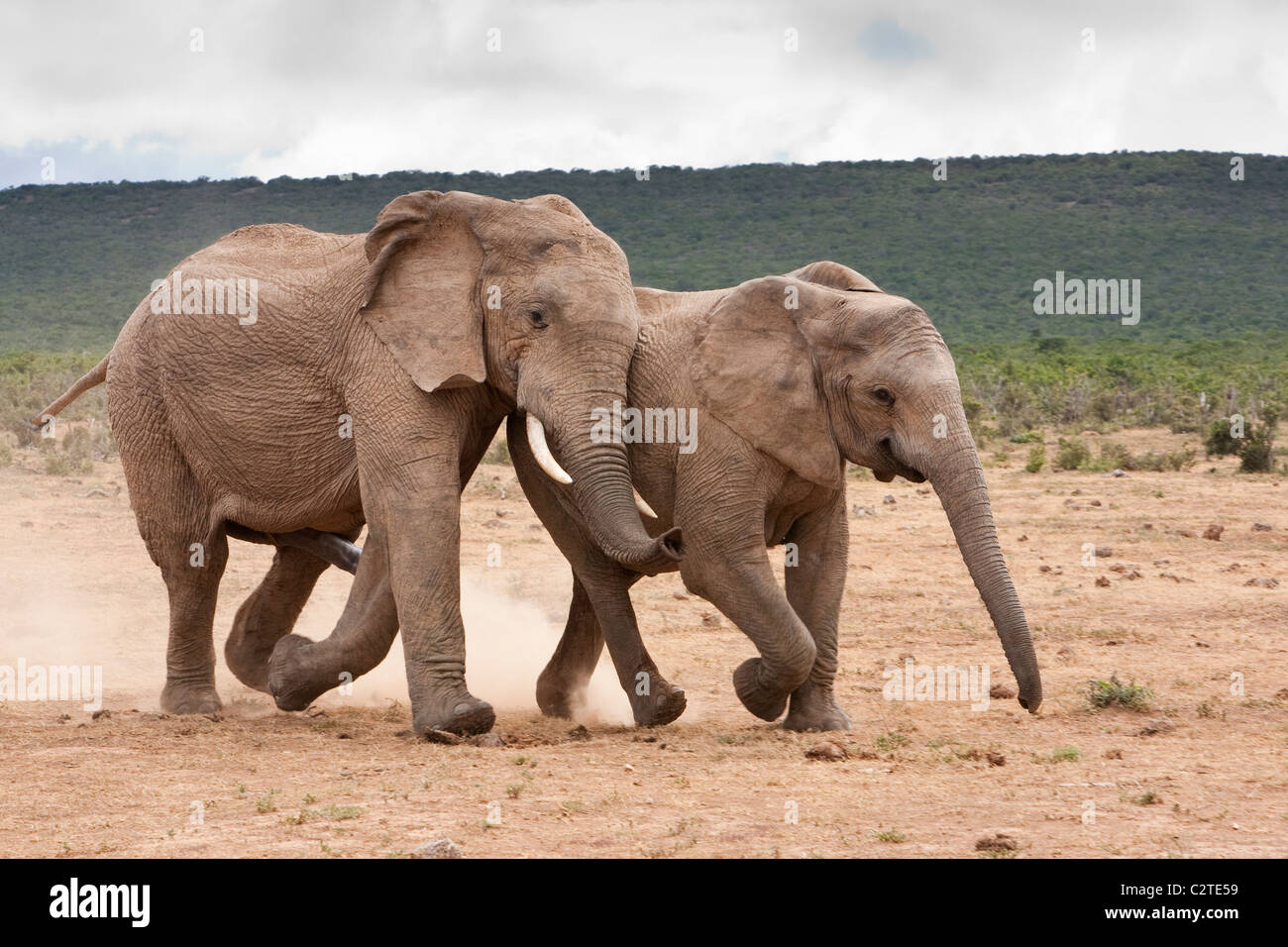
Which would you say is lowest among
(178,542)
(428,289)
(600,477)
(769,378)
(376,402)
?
(178,542)

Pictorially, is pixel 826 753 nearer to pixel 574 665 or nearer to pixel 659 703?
pixel 659 703

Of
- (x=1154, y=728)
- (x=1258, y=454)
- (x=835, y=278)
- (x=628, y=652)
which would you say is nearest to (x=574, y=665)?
(x=628, y=652)

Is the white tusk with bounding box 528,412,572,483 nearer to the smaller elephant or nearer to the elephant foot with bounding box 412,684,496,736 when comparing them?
the smaller elephant

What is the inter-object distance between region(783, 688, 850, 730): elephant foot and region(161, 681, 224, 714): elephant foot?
3.18 m

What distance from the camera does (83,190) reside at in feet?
265

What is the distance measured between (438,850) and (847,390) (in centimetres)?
337

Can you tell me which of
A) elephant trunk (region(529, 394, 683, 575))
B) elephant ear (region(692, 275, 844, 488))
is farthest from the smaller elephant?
elephant trunk (region(529, 394, 683, 575))

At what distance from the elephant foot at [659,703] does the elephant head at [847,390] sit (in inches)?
50.1

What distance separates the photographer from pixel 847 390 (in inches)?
309

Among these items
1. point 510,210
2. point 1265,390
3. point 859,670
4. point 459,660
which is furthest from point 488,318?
point 1265,390

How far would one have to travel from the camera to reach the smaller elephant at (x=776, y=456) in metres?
7.59

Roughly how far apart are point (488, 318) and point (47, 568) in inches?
320

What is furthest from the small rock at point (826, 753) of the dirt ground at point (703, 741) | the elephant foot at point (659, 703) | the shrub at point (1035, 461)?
the shrub at point (1035, 461)
